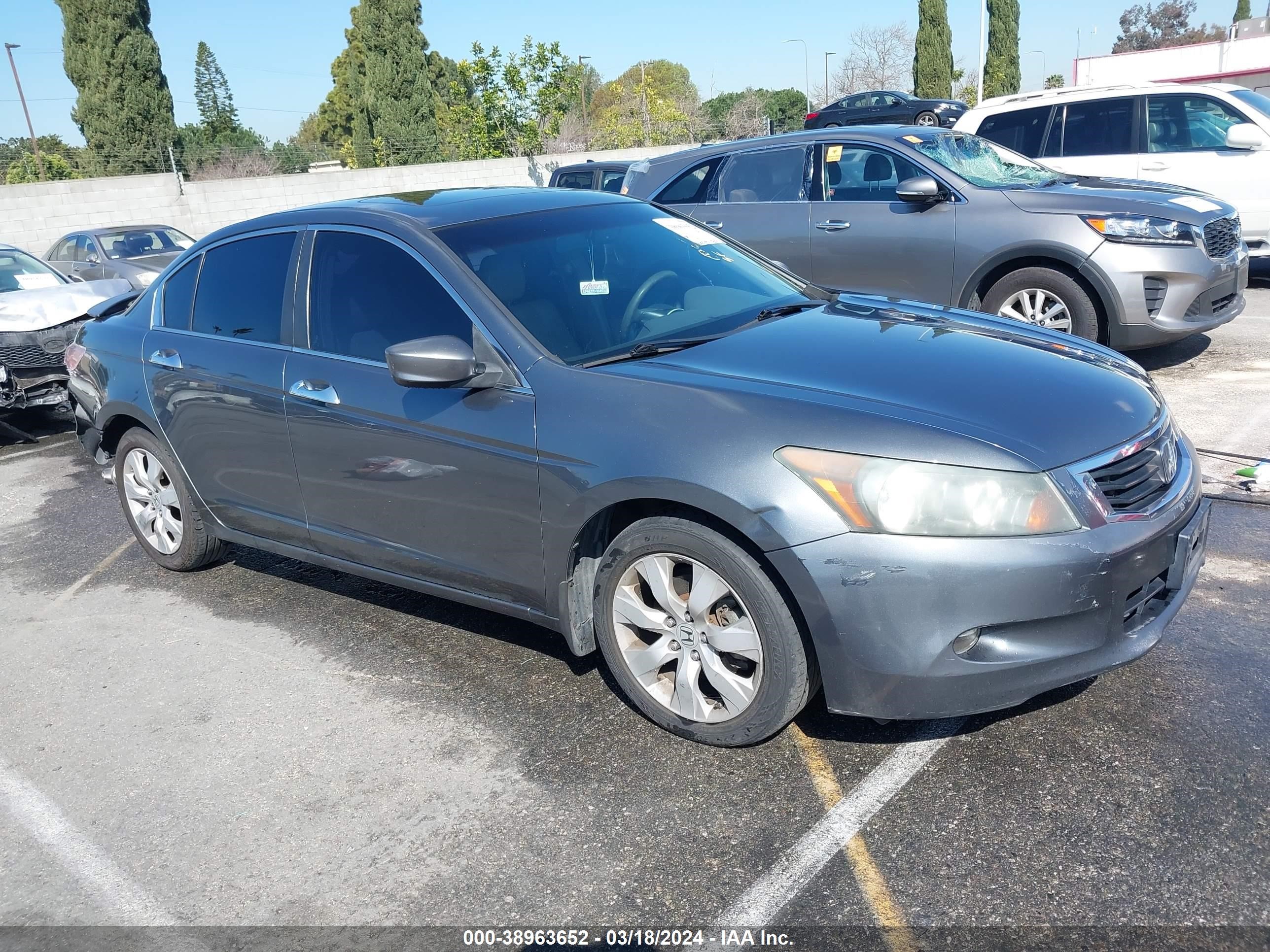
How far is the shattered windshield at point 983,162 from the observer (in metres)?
7.59

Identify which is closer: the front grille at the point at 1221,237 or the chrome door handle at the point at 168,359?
the chrome door handle at the point at 168,359

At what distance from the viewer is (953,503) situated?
288cm

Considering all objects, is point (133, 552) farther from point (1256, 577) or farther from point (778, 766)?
point (1256, 577)

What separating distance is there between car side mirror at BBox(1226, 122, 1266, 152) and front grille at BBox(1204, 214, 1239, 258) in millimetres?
2562

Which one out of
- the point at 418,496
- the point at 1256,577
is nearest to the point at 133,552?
the point at 418,496

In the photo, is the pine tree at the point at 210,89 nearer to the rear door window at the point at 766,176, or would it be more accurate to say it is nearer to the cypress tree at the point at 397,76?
the cypress tree at the point at 397,76

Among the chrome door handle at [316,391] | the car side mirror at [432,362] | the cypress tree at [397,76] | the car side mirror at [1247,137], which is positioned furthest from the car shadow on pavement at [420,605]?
the cypress tree at [397,76]

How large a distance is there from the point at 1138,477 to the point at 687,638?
1372mm

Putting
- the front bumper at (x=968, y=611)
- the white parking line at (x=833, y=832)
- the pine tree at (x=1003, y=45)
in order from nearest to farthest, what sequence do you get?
the white parking line at (x=833, y=832) < the front bumper at (x=968, y=611) < the pine tree at (x=1003, y=45)

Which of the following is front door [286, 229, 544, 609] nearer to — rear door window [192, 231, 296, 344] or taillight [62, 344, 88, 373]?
rear door window [192, 231, 296, 344]

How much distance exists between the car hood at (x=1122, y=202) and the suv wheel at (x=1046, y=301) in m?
0.43

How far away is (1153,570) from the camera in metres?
3.03

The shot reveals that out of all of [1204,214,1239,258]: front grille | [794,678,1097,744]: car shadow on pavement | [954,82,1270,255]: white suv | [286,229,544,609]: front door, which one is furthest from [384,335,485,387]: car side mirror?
[954,82,1270,255]: white suv

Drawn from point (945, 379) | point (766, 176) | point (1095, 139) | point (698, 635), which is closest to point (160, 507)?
point (698, 635)
